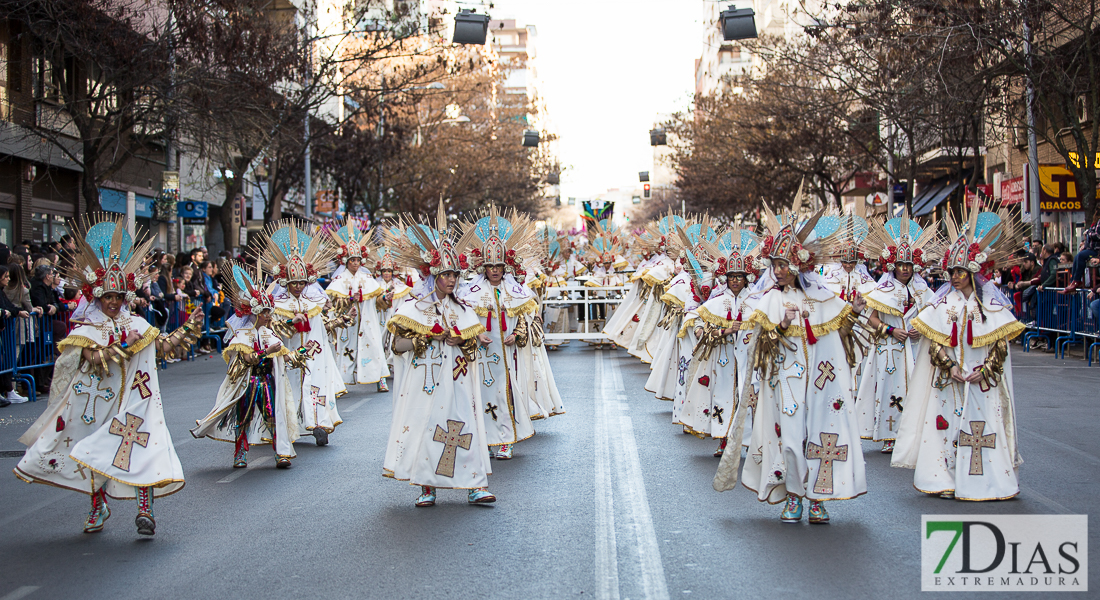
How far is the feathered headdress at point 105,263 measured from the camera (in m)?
7.75

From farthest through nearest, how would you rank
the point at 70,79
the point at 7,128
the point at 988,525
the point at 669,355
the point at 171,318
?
the point at 70,79, the point at 7,128, the point at 171,318, the point at 669,355, the point at 988,525

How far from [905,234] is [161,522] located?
24.0 ft

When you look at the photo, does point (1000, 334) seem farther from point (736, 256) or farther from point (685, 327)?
point (685, 327)

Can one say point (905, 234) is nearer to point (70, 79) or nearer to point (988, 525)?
point (988, 525)

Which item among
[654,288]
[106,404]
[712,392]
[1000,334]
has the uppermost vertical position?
[654,288]

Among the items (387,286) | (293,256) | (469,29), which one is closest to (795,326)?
(293,256)

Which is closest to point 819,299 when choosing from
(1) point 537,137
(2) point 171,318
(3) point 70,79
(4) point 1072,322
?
(4) point 1072,322

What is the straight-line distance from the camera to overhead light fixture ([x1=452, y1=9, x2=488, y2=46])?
20.8m

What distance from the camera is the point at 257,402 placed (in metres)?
10.2

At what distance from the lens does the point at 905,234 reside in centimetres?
1116

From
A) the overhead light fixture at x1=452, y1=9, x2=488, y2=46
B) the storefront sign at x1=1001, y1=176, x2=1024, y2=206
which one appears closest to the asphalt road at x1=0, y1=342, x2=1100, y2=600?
the overhead light fixture at x1=452, y1=9, x2=488, y2=46

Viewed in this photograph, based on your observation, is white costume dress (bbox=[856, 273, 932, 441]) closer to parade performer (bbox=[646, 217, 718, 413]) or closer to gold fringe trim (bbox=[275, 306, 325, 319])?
parade performer (bbox=[646, 217, 718, 413])

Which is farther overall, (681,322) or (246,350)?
(681,322)

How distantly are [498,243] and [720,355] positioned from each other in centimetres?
246
